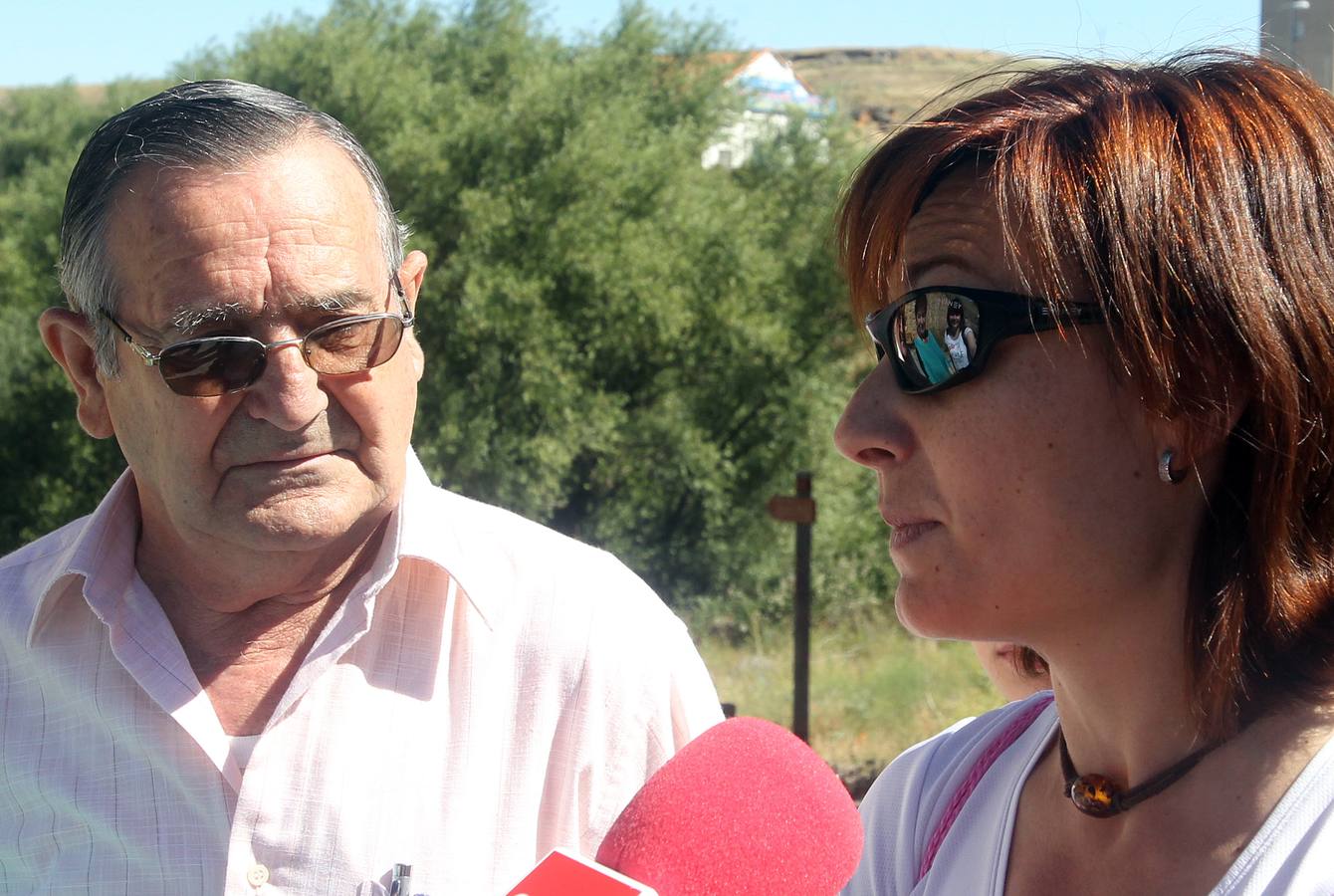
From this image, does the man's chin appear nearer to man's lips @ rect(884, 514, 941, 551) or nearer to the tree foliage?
man's lips @ rect(884, 514, 941, 551)

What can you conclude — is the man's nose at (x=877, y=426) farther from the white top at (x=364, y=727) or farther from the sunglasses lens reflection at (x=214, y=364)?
the sunglasses lens reflection at (x=214, y=364)

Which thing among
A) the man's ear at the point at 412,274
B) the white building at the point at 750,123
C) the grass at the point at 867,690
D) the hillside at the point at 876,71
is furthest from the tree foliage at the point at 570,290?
the hillside at the point at 876,71

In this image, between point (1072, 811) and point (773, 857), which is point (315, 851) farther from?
point (1072, 811)

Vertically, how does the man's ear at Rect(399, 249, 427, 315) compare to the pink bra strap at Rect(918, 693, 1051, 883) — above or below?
above

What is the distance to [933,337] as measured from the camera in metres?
1.53

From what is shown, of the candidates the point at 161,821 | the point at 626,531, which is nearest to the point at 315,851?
the point at 161,821

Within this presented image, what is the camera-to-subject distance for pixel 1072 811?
162cm

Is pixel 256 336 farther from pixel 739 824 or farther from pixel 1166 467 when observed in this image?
pixel 1166 467

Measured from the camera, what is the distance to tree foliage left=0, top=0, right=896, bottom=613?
17.3m

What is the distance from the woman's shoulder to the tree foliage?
1512 centimetres

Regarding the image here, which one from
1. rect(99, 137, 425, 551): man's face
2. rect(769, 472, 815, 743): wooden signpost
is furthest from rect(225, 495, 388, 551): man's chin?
rect(769, 472, 815, 743): wooden signpost

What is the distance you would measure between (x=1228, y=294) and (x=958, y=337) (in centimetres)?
29

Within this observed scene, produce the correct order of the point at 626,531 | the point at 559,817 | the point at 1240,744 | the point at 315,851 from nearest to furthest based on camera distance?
the point at 1240,744 < the point at 315,851 < the point at 559,817 < the point at 626,531

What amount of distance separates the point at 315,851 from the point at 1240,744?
128 cm
